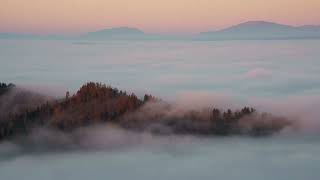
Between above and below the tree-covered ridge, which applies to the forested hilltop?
below

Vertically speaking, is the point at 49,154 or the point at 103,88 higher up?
the point at 103,88

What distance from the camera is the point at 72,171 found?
133 meters

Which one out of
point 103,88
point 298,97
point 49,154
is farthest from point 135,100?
point 298,97

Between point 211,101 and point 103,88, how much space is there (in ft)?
122

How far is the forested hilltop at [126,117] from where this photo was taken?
145375 mm

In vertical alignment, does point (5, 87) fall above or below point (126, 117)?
above

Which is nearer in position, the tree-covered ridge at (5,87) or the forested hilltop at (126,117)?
the forested hilltop at (126,117)

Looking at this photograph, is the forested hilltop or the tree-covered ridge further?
the tree-covered ridge

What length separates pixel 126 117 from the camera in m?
156

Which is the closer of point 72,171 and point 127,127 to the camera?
point 72,171

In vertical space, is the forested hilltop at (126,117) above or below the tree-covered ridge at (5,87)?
below

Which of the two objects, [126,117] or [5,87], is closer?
[126,117]

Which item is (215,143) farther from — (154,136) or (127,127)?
(127,127)

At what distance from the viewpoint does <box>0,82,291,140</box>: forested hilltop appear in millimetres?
145375
